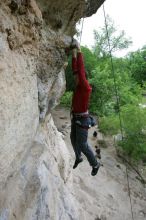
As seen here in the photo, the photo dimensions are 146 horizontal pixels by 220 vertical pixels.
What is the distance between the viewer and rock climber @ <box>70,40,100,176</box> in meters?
6.61

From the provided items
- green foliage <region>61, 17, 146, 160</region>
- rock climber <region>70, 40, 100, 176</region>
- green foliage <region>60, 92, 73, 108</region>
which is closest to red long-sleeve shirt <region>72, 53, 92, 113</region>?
rock climber <region>70, 40, 100, 176</region>

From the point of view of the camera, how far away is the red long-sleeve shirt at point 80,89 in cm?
655

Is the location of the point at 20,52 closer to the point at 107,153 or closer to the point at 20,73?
the point at 20,73

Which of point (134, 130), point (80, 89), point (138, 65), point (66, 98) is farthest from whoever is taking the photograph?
point (138, 65)

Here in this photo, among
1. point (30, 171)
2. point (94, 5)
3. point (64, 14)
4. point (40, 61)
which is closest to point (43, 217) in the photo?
point (30, 171)

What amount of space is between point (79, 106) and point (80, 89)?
0.39 metres

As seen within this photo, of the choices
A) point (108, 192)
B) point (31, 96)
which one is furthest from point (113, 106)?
point (31, 96)

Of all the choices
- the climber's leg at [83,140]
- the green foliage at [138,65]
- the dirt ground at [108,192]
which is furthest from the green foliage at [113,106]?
the green foliage at [138,65]

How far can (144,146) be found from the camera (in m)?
17.7

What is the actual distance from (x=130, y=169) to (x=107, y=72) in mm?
5931

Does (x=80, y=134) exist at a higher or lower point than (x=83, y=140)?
higher

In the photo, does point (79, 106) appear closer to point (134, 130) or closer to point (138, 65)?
point (134, 130)

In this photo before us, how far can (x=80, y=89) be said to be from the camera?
6828 millimetres

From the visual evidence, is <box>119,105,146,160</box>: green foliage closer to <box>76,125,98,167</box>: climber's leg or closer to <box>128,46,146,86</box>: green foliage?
<box>76,125,98,167</box>: climber's leg
